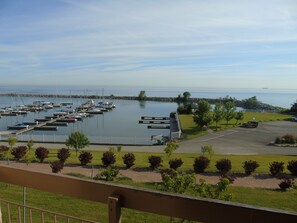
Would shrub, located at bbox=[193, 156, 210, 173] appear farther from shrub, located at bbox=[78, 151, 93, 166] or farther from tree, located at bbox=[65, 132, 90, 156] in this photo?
tree, located at bbox=[65, 132, 90, 156]

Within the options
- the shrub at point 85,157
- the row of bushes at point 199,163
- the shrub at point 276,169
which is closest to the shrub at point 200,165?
the row of bushes at point 199,163

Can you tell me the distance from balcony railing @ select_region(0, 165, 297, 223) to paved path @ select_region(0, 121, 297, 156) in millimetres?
25230

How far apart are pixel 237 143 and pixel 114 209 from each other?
3189 cm

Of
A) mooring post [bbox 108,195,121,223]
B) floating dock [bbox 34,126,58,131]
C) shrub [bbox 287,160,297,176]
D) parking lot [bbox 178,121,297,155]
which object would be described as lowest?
floating dock [bbox 34,126,58,131]

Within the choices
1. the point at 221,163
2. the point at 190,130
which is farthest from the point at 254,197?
the point at 190,130

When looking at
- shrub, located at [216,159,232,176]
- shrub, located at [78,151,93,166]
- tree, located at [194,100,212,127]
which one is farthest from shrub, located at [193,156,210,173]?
tree, located at [194,100,212,127]

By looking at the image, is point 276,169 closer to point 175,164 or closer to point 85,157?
point 175,164

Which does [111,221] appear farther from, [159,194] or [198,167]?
[198,167]

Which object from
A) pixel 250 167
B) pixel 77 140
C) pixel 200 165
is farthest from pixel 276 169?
pixel 77 140

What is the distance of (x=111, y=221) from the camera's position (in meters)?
1.81

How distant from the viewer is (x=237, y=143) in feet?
106

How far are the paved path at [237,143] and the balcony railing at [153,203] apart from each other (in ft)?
82.8

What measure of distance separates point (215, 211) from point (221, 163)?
16.0 meters

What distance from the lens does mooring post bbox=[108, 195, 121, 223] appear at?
1.78 metres
